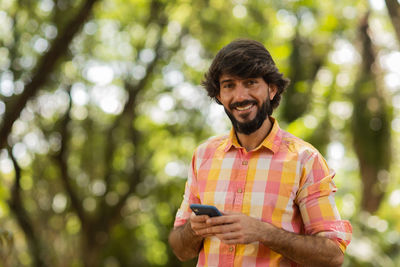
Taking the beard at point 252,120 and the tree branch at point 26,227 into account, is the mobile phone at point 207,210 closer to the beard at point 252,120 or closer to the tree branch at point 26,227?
the beard at point 252,120

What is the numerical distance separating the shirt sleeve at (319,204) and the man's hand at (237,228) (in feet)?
0.75

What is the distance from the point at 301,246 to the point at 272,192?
289mm

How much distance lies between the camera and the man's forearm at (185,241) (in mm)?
2713

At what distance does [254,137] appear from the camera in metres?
2.76

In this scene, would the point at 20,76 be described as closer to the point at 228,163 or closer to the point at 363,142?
the point at 363,142

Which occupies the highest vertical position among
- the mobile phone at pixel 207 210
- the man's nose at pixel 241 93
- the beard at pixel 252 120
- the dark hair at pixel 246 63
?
the dark hair at pixel 246 63

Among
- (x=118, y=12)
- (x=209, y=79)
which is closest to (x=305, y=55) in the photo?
(x=118, y=12)

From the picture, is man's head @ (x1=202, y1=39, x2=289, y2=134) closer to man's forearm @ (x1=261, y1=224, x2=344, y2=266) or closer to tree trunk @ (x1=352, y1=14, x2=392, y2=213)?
man's forearm @ (x1=261, y1=224, x2=344, y2=266)

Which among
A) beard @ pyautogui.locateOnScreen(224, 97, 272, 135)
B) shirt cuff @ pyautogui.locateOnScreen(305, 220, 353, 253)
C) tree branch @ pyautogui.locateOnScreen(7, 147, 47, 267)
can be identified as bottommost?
tree branch @ pyautogui.locateOnScreen(7, 147, 47, 267)

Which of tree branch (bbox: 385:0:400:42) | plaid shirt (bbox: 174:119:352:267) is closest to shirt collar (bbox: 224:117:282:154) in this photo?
plaid shirt (bbox: 174:119:352:267)

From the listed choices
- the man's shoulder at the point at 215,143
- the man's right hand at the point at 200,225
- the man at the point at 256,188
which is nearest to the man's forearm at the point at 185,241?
the man at the point at 256,188

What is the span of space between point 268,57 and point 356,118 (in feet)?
33.9

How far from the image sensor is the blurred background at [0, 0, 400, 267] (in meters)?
11.5

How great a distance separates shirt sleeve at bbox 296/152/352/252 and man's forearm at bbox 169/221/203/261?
1.81 feet
